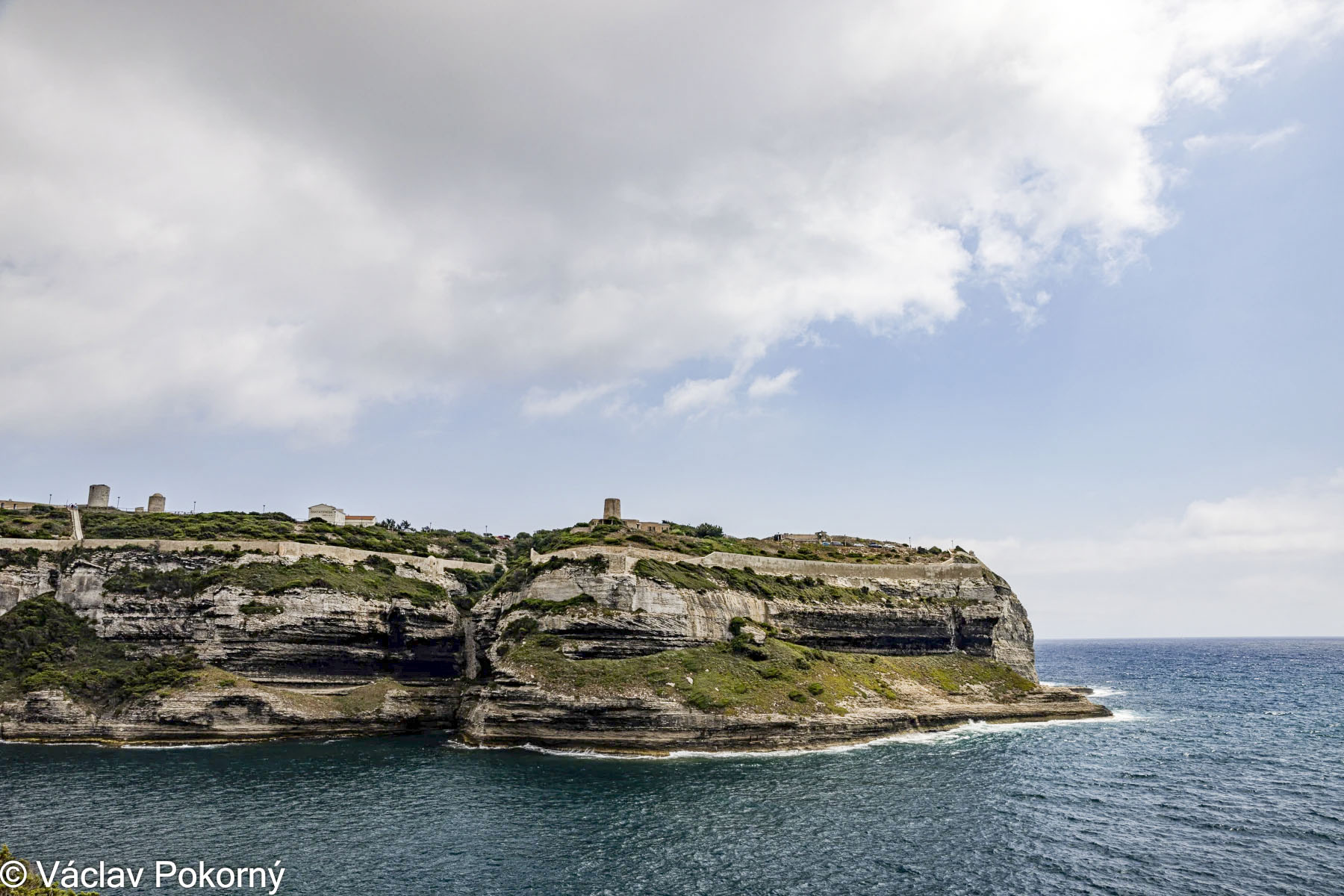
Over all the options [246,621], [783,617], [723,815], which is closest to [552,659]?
[723,815]

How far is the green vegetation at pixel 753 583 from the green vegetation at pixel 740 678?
8.46 m

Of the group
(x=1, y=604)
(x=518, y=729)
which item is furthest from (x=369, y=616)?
(x=1, y=604)

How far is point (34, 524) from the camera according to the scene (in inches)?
4050

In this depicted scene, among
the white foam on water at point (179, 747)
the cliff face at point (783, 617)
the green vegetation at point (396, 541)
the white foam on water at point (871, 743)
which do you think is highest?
the green vegetation at point (396, 541)

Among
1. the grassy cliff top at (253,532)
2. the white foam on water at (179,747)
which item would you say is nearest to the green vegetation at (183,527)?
the grassy cliff top at (253,532)

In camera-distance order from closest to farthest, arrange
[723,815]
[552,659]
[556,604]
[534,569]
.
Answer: [723,815]
[552,659]
[556,604]
[534,569]

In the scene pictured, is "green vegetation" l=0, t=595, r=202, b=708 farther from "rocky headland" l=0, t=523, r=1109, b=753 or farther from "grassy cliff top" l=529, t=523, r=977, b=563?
"grassy cliff top" l=529, t=523, r=977, b=563

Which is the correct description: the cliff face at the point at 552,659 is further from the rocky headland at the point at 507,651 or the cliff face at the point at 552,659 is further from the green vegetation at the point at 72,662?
the green vegetation at the point at 72,662

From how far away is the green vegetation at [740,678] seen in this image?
7319 cm

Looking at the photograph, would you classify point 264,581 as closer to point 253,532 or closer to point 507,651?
point 253,532

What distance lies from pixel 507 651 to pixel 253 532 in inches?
1874

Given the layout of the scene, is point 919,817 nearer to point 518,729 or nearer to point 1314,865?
point 1314,865

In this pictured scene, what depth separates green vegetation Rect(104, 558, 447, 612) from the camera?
8862 centimetres

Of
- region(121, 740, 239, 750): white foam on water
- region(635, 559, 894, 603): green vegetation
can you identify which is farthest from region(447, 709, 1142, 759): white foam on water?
region(635, 559, 894, 603): green vegetation
